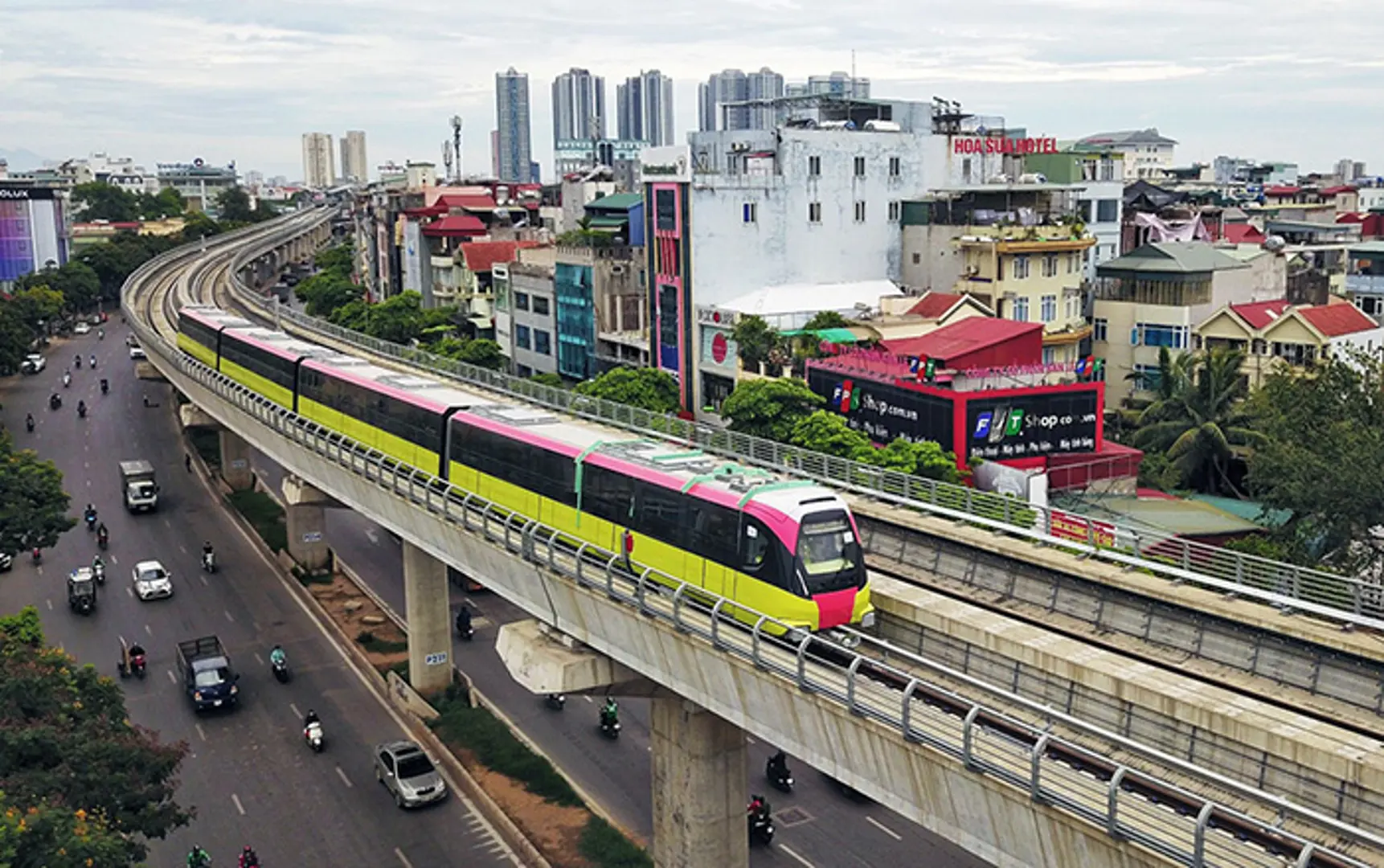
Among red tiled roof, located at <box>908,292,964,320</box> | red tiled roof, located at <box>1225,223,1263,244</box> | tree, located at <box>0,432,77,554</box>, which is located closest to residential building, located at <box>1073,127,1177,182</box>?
red tiled roof, located at <box>1225,223,1263,244</box>

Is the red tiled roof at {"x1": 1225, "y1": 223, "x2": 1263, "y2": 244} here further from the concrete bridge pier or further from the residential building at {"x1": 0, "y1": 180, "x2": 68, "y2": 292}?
the residential building at {"x1": 0, "y1": 180, "x2": 68, "y2": 292}

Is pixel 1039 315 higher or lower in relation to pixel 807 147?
lower

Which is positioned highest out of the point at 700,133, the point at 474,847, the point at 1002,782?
the point at 700,133

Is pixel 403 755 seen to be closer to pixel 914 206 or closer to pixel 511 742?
pixel 511 742

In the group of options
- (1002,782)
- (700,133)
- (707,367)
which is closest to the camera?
(1002,782)

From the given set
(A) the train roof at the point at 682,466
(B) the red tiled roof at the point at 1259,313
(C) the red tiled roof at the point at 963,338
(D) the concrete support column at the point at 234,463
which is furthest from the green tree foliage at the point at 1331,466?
(D) the concrete support column at the point at 234,463

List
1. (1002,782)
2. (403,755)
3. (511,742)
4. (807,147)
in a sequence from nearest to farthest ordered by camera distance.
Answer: (1002,782) < (403,755) < (511,742) < (807,147)

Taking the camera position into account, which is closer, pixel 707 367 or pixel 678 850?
pixel 678 850

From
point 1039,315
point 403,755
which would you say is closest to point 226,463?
point 403,755
